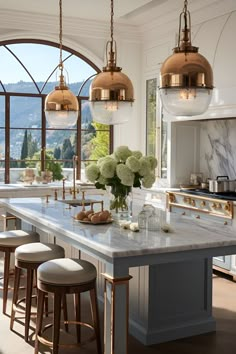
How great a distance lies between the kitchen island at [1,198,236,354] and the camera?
2.44m

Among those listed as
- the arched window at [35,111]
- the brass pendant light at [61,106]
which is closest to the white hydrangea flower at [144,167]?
the brass pendant light at [61,106]

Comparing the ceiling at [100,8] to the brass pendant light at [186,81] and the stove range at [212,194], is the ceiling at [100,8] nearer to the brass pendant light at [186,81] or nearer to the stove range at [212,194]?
the stove range at [212,194]

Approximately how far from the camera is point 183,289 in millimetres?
3369

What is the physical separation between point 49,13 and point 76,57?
766 mm

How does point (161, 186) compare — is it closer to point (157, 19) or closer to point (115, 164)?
point (157, 19)

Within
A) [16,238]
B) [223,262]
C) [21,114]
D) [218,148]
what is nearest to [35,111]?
[21,114]

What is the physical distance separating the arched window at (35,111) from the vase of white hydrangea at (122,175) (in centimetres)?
321

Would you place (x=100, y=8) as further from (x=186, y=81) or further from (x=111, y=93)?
(x=186, y=81)

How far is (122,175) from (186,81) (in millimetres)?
844

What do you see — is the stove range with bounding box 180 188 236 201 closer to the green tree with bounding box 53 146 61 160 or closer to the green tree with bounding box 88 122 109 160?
the green tree with bounding box 88 122 109 160

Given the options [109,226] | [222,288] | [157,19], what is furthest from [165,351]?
[157,19]

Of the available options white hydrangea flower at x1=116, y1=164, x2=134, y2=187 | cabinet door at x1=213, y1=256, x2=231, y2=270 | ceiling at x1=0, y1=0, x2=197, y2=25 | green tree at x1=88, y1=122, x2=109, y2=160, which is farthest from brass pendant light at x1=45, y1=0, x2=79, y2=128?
green tree at x1=88, y1=122, x2=109, y2=160

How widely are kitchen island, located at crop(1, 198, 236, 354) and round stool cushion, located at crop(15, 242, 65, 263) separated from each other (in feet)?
0.59

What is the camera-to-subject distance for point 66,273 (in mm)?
2797
